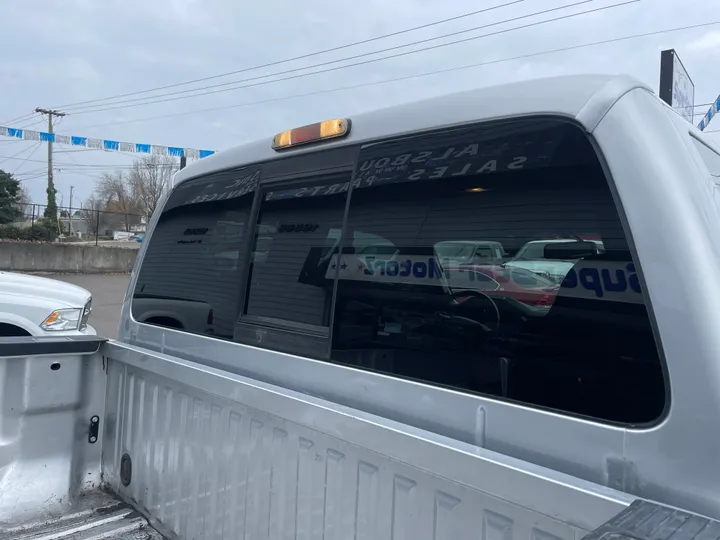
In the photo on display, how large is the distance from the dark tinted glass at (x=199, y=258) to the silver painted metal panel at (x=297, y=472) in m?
0.25

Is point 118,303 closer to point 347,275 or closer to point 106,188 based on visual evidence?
point 347,275

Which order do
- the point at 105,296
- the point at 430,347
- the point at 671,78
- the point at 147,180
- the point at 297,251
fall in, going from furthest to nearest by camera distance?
the point at 147,180 < the point at 105,296 < the point at 671,78 < the point at 297,251 < the point at 430,347

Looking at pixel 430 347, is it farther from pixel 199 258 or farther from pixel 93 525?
pixel 93 525

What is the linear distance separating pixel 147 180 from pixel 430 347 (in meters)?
56.3

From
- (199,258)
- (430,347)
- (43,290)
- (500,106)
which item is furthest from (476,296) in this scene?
(43,290)

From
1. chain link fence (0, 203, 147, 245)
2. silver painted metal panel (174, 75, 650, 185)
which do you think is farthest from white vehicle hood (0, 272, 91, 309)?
chain link fence (0, 203, 147, 245)

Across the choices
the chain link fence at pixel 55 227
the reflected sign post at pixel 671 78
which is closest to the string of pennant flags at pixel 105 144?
the chain link fence at pixel 55 227

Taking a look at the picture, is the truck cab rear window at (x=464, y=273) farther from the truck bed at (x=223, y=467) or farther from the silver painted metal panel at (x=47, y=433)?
the silver painted metal panel at (x=47, y=433)

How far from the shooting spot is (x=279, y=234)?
2514 mm

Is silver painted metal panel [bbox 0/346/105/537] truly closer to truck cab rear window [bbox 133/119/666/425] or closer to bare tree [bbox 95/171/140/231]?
truck cab rear window [bbox 133/119/666/425]

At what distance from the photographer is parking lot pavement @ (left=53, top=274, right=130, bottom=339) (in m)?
12.6

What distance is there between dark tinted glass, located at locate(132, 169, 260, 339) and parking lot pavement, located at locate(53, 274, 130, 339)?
863 cm

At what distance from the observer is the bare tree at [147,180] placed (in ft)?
164

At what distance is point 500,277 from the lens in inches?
68.1
